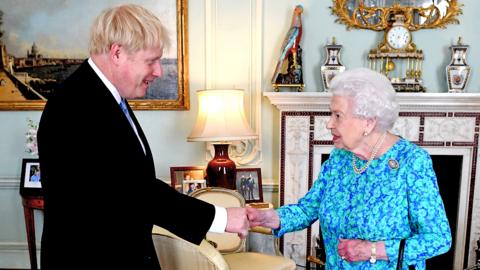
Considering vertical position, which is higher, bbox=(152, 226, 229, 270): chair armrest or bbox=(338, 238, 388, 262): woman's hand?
bbox=(338, 238, 388, 262): woman's hand

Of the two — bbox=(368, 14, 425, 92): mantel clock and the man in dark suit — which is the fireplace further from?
the man in dark suit

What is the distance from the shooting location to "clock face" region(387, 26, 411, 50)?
309 centimetres

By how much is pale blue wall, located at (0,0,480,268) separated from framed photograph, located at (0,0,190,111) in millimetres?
99

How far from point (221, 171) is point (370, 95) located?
167 cm

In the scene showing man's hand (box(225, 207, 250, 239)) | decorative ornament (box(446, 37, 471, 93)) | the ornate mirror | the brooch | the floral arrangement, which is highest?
the ornate mirror

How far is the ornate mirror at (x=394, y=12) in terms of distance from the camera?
310 centimetres

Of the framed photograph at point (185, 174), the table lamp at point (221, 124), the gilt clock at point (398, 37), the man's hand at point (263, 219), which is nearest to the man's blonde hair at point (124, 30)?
the man's hand at point (263, 219)

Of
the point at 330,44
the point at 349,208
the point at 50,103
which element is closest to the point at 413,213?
the point at 349,208

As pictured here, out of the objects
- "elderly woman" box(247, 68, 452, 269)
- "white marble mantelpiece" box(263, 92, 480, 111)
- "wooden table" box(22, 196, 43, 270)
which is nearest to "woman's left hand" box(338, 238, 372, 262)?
"elderly woman" box(247, 68, 452, 269)

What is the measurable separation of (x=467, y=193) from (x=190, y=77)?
91.1 inches

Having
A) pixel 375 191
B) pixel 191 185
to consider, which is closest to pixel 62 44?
pixel 191 185

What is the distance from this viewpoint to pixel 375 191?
1.42 meters

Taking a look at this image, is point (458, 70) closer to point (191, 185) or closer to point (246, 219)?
point (191, 185)

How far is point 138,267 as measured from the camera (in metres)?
1.30
